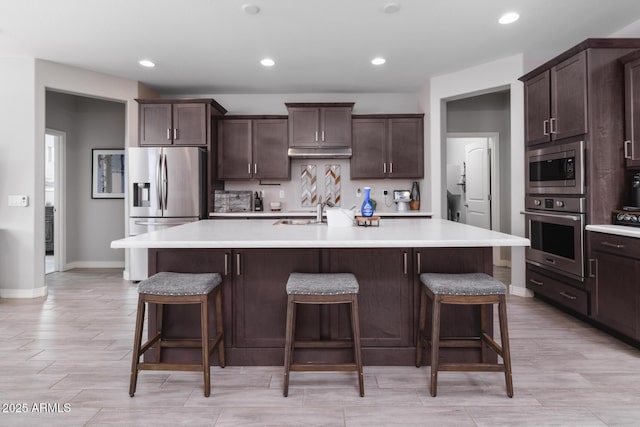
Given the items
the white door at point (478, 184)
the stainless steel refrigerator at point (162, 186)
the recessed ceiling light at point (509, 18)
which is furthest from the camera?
the white door at point (478, 184)

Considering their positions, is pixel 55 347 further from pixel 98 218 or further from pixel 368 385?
pixel 98 218

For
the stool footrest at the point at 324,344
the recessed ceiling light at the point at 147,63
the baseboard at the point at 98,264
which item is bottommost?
the stool footrest at the point at 324,344

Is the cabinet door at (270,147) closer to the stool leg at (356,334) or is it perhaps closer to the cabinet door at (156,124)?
the cabinet door at (156,124)

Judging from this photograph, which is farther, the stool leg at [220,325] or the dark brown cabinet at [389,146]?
the dark brown cabinet at [389,146]

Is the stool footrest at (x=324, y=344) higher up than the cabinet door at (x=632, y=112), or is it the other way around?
the cabinet door at (x=632, y=112)

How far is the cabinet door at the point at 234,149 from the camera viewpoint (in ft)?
16.5

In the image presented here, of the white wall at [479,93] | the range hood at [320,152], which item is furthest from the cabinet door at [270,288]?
the range hood at [320,152]

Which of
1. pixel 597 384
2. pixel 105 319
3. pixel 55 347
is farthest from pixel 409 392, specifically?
pixel 105 319

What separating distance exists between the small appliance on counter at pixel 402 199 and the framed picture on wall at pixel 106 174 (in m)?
4.17

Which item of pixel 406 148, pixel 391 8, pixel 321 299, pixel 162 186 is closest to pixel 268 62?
pixel 391 8

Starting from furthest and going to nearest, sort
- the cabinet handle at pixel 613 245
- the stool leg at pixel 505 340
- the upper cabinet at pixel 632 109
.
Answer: the upper cabinet at pixel 632 109, the cabinet handle at pixel 613 245, the stool leg at pixel 505 340

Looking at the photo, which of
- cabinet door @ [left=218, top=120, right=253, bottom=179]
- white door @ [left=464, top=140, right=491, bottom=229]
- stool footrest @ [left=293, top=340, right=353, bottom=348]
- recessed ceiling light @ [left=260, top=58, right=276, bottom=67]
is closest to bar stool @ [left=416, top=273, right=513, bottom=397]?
stool footrest @ [left=293, top=340, right=353, bottom=348]

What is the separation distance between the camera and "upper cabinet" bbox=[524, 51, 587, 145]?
294 centimetres

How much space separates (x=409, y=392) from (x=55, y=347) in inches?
96.6
